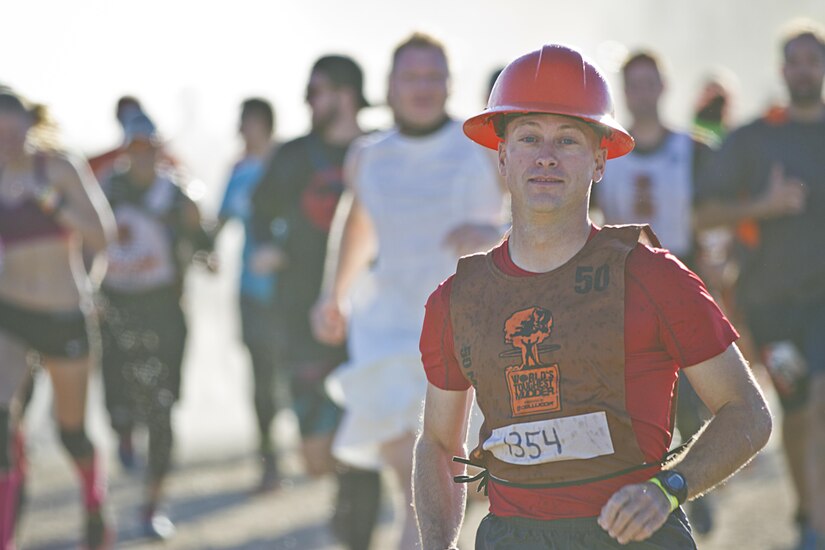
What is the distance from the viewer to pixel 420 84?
6.15 m

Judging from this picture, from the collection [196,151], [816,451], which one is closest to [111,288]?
[816,451]

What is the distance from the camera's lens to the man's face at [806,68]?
7.28 m

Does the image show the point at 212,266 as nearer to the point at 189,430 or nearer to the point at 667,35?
the point at 189,430

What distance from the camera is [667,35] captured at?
38438 millimetres

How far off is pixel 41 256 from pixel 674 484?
4871 millimetres

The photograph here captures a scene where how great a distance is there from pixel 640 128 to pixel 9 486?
3299 mm

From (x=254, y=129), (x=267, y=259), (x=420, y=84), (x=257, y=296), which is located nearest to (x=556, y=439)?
(x=420, y=84)

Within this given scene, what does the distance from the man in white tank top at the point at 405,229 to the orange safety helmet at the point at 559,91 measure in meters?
2.64

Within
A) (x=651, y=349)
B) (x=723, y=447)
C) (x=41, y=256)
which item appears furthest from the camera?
(x=41, y=256)

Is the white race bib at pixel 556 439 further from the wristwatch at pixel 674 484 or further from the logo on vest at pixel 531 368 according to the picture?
the wristwatch at pixel 674 484

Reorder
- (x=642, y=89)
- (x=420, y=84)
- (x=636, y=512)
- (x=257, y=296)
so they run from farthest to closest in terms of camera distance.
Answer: (x=257, y=296), (x=642, y=89), (x=420, y=84), (x=636, y=512)

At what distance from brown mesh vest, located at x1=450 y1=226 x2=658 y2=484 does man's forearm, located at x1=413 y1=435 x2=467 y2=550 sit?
0.48ft

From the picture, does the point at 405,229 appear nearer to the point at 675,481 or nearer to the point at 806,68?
the point at 806,68

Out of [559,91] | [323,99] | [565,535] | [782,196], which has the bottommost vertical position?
[782,196]
